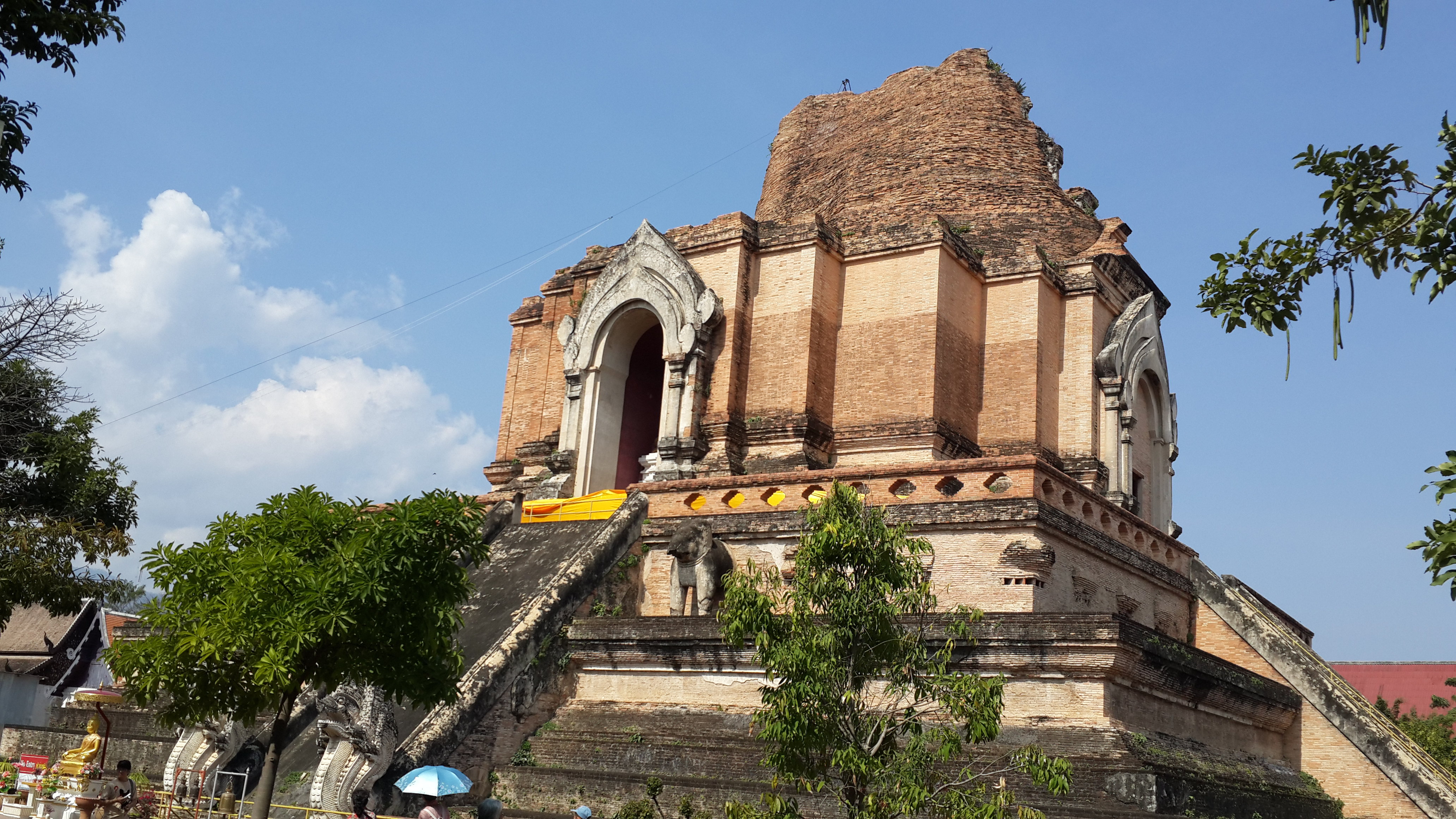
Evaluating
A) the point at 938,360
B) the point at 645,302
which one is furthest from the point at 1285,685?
the point at 645,302

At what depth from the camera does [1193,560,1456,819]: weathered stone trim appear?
13.1 metres

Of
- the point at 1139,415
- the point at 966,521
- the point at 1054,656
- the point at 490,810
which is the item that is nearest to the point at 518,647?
the point at 966,521

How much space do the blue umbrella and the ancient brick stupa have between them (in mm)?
2133

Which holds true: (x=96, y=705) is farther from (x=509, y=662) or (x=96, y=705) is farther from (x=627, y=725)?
(x=627, y=725)

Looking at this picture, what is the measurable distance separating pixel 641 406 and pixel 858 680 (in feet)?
43.3

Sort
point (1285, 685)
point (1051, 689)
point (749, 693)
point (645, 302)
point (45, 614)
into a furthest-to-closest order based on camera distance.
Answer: point (45, 614) < point (645, 302) < point (1285, 685) < point (749, 693) < point (1051, 689)

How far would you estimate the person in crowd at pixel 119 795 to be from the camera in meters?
9.76

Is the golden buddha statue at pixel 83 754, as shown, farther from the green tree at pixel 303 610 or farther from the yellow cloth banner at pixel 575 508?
the yellow cloth banner at pixel 575 508

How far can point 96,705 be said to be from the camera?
543 inches

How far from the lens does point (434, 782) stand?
8.35 m

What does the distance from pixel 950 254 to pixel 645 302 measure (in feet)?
14.6

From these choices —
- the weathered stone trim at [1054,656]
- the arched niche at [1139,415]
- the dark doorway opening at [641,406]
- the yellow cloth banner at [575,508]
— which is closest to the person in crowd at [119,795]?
the weathered stone trim at [1054,656]

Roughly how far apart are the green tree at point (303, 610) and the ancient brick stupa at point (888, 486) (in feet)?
4.34

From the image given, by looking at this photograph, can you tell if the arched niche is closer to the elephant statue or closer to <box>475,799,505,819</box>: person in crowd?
the elephant statue
